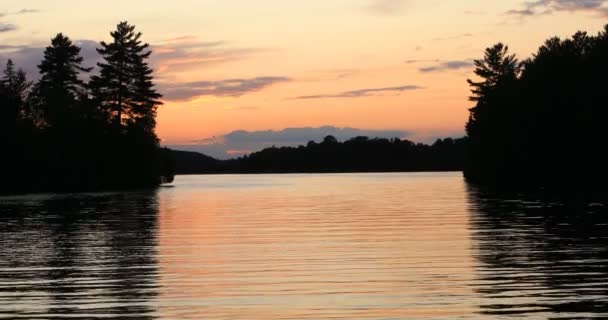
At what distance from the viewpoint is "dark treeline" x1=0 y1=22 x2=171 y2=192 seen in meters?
103

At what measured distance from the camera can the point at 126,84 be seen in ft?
424

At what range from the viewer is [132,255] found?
28000 mm

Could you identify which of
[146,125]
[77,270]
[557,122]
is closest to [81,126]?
[146,125]

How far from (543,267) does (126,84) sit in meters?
112

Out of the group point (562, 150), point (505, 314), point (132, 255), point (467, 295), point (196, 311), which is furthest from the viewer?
point (562, 150)

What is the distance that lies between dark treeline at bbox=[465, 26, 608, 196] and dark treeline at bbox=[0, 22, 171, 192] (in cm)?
4591

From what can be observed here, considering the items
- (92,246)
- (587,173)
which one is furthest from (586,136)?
(92,246)

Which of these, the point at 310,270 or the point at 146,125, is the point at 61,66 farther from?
the point at 310,270

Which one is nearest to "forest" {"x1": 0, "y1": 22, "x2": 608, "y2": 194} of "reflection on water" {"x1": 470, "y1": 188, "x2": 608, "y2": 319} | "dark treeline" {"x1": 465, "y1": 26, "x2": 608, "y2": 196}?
"dark treeline" {"x1": 465, "y1": 26, "x2": 608, "y2": 196}

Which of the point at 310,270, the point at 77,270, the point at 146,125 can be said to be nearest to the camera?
the point at 310,270

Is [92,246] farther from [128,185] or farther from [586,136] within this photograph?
[128,185]

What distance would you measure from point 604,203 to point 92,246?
37069 mm

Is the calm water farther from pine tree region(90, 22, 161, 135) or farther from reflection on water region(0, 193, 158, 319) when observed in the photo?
pine tree region(90, 22, 161, 135)

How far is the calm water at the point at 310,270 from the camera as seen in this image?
16.5 metres
